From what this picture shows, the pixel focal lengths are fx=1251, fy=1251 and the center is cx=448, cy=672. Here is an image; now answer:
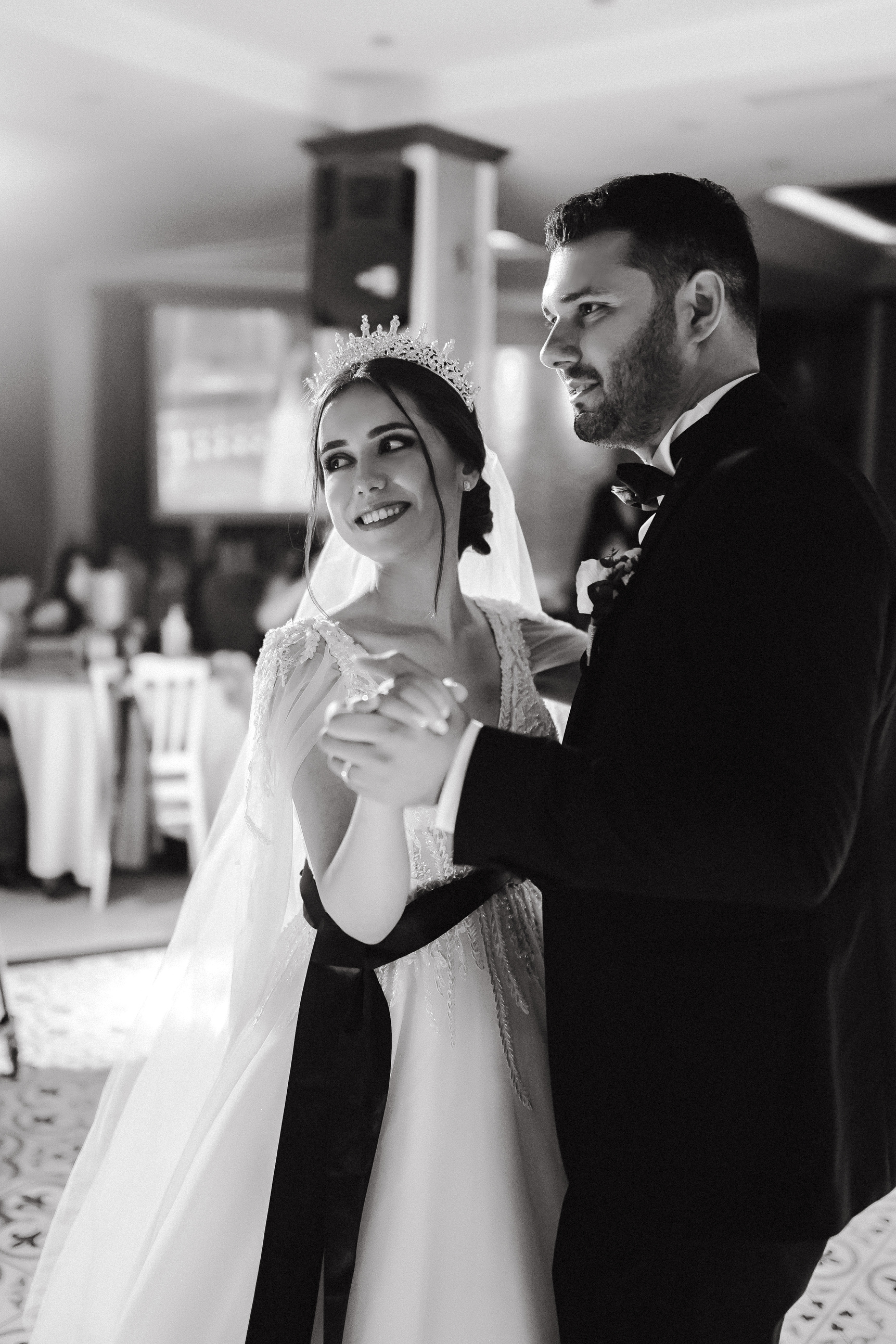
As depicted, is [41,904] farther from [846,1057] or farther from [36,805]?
[846,1057]

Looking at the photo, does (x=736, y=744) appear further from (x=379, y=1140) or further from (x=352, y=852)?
(x=379, y=1140)

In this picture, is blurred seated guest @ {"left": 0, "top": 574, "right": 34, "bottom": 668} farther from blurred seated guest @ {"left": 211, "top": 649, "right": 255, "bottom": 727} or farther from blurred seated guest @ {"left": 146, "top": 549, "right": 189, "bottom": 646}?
blurred seated guest @ {"left": 211, "top": 649, "right": 255, "bottom": 727}

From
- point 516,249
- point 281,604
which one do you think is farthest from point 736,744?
point 516,249

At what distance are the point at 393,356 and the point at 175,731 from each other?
4093 millimetres

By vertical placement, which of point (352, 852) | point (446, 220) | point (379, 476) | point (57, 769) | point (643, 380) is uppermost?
point (446, 220)

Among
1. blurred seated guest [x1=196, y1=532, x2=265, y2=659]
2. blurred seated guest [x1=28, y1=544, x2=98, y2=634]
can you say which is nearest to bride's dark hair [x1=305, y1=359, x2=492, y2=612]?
blurred seated guest [x1=196, y1=532, x2=265, y2=659]

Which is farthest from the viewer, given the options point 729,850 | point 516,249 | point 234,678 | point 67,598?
point 516,249

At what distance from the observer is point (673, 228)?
1.33 m

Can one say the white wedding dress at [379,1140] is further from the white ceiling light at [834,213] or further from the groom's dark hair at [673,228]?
the white ceiling light at [834,213]

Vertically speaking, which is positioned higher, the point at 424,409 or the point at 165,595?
the point at 424,409

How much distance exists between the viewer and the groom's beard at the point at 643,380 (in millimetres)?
1337

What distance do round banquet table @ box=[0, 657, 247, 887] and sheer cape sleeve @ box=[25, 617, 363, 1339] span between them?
3.49m

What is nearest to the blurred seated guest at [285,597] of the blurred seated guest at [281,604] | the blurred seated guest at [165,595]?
the blurred seated guest at [281,604]

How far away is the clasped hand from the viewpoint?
1.03 metres
